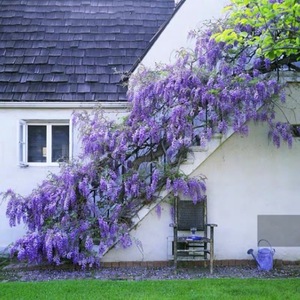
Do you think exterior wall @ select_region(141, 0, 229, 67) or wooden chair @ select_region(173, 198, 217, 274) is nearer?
wooden chair @ select_region(173, 198, 217, 274)

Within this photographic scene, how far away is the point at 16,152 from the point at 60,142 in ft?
3.13

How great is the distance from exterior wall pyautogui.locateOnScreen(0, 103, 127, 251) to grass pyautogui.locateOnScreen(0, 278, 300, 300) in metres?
2.31

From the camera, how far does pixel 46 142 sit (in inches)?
310

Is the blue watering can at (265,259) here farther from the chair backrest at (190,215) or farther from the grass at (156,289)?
the chair backrest at (190,215)

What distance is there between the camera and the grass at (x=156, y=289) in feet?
16.4

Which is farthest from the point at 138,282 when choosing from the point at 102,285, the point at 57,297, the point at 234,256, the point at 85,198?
the point at 234,256

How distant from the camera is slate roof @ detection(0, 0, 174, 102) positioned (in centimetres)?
784

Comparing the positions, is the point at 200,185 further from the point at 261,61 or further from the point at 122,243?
the point at 261,61

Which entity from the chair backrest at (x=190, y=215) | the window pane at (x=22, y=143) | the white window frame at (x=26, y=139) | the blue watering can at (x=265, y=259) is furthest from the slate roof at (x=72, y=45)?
the blue watering can at (x=265, y=259)

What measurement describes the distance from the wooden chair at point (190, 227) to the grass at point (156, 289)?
85 cm

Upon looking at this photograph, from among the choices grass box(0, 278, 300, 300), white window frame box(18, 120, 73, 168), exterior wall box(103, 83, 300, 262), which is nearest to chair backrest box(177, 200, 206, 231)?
exterior wall box(103, 83, 300, 262)

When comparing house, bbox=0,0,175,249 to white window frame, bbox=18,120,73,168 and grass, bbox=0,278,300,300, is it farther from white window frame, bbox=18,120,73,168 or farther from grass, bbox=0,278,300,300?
grass, bbox=0,278,300,300

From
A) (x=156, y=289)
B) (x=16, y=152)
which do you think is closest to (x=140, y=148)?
(x=156, y=289)

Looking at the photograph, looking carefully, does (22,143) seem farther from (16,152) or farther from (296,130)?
(296,130)
